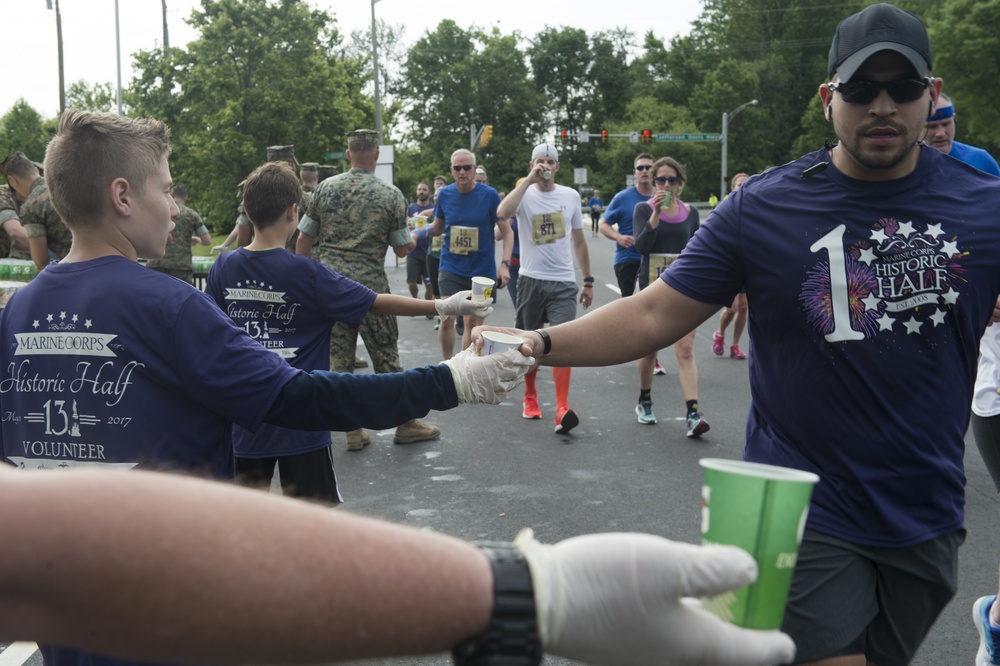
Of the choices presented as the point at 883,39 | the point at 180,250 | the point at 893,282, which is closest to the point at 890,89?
the point at 883,39

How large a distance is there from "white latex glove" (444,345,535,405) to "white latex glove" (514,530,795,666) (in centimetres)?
162

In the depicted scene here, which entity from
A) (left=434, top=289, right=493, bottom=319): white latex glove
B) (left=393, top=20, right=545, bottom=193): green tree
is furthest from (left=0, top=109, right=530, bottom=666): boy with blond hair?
(left=393, top=20, right=545, bottom=193): green tree

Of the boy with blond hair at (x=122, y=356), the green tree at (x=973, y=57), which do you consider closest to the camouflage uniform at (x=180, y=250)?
the boy with blond hair at (x=122, y=356)

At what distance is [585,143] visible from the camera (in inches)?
3935

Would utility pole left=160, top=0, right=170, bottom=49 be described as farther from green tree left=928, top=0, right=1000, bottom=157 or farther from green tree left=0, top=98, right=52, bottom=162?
green tree left=928, top=0, right=1000, bottom=157

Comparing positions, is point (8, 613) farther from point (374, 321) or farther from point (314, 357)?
point (374, 321)

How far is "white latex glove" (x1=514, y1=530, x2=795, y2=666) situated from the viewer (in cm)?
116

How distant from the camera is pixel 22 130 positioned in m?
82.4

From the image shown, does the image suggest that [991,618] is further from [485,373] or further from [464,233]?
[464,233]

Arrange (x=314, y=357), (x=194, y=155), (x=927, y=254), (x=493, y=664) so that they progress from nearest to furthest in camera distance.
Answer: (x=493, y=664) < (x=927, y=254) < (x=314, y=357) < (x=194, y=155)

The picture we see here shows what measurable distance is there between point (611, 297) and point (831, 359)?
1556 cm

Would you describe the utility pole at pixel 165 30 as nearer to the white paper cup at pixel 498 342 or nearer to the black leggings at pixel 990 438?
the black leggings at pixel 990 438

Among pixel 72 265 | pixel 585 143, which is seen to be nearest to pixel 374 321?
pixel 72 265

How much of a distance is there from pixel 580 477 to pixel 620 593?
5.78 meters
